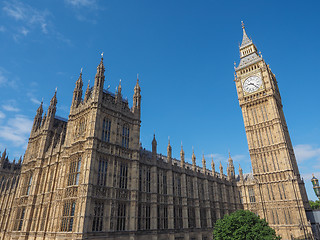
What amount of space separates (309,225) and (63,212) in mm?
55012

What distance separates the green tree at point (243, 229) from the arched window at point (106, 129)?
2259 centimetres

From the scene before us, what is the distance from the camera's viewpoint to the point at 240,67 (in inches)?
3103

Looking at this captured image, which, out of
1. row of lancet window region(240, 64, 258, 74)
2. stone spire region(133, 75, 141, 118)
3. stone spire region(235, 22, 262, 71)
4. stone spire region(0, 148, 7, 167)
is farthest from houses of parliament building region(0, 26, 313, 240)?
stone spire region(235, 22, 262, 71)

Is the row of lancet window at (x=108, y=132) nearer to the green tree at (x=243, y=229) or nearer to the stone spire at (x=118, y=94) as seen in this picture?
the stone spire at (x=118, y=94)

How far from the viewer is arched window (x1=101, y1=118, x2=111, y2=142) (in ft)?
113

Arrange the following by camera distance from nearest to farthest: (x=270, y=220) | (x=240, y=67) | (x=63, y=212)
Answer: (x=63, y=212) → (x=270, y=220) → (x=240, y=67)

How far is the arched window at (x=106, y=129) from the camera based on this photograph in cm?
3447

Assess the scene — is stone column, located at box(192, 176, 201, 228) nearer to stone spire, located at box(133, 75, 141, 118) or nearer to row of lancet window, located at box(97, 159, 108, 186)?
stone spire, located at box(133, 75, 141, 118)

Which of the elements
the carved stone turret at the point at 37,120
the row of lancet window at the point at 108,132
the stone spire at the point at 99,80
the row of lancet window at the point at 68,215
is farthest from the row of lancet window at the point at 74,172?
the carved stone turret at the point at 37,120

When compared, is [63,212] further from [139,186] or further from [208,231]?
[208,231]

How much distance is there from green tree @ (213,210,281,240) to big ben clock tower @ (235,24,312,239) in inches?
1093

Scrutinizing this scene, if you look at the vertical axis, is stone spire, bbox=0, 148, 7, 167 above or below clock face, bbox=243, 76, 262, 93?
below

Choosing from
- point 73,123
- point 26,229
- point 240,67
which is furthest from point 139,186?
point 240,67

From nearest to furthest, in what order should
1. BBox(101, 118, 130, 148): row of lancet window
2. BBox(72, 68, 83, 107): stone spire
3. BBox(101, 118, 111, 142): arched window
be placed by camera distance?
1. BBox(101, 118, 111, 142): arched window
2. BBox(101, 118, 130, 148): row of lancet window
3. BBox(72, 68, 83, 107): stone spire
